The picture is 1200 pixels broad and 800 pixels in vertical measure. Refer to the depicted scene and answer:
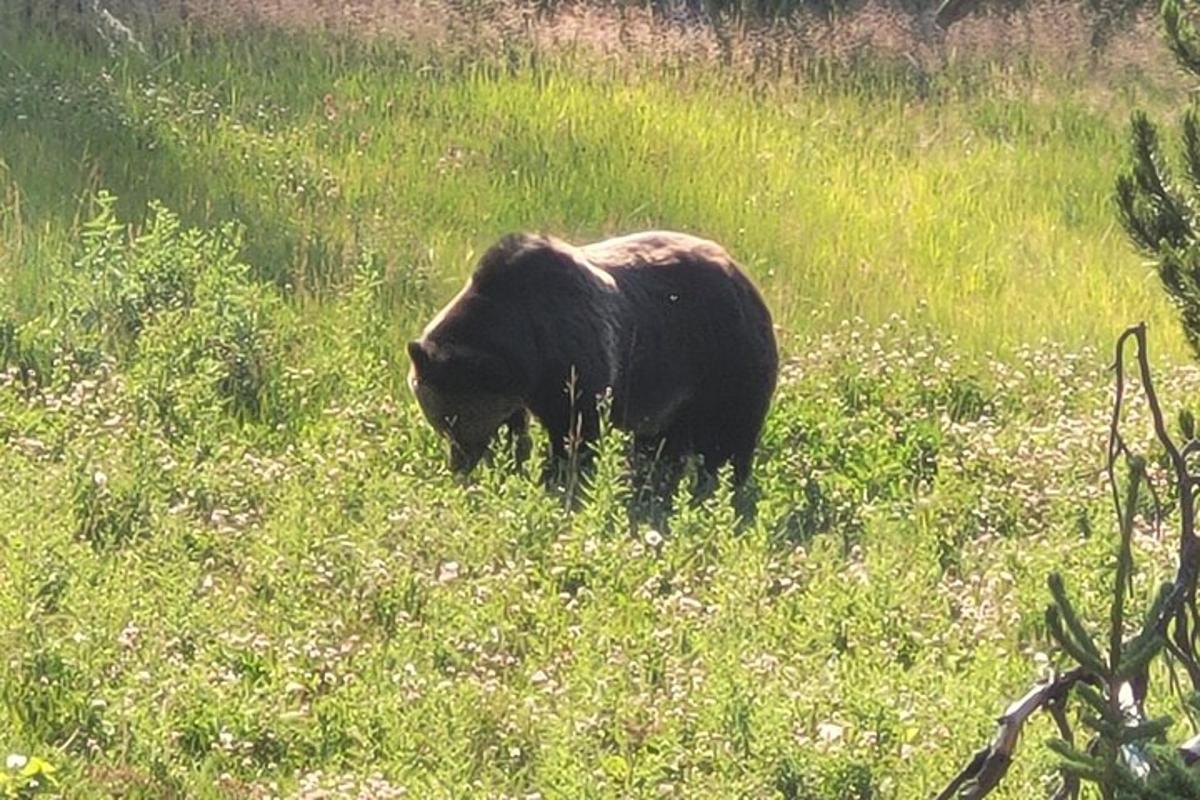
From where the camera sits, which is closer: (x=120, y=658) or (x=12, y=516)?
(x=120, y=658)

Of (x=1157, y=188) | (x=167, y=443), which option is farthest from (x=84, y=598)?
(x=1157, y=188)

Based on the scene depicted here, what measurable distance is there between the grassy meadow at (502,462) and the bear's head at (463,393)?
181mm

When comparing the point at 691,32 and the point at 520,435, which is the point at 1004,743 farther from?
the point at 691,32

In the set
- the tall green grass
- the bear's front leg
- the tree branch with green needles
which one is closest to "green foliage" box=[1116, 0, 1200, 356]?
the tree branch with green needles

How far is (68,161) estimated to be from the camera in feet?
35.3

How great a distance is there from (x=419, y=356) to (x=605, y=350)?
0.77 meters

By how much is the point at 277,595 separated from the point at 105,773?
1.28 metres

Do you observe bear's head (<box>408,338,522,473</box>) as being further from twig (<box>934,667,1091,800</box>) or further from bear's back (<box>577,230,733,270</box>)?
twig (<box>934,667,1091,800</box>)

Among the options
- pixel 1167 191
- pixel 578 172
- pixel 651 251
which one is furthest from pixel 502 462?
pixel 578 172

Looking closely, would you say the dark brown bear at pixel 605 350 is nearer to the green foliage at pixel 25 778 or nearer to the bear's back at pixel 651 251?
the bear's back at pixel 651 251

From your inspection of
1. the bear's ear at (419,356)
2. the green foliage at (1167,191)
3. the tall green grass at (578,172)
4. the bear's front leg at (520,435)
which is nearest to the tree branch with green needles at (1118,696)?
the green foliage at (1167,191)

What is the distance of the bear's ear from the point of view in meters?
7.44

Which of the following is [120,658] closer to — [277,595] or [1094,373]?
[277,595]

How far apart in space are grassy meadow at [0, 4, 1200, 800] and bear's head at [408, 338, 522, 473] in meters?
0.18
